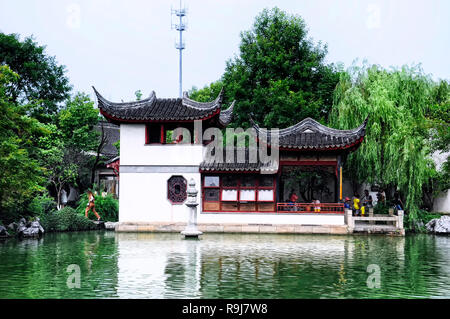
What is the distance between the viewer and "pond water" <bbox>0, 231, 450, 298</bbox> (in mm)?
9742

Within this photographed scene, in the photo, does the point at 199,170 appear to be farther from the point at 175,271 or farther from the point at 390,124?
the point at 175,271

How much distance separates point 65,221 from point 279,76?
1334 cm

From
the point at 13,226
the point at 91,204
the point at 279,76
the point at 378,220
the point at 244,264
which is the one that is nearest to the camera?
the point at 244,264

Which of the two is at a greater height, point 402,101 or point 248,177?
point 402,101

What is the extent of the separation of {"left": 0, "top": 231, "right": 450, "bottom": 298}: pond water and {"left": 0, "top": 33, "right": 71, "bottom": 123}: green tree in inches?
610

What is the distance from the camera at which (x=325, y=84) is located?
28.2m

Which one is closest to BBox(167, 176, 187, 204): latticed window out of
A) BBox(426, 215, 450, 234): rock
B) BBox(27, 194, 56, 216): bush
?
BBox(27, 194, 56, 216): bush

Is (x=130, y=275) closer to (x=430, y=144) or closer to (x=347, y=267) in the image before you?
(x=347, y=267)

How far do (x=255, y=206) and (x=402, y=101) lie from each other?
8069 millimetres

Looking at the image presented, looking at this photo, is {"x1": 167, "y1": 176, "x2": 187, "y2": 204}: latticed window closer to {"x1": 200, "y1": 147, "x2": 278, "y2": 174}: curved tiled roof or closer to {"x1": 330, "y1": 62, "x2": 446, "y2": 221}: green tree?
{"x1": 200, "y1": 147, "x2": 278, "y2": 174}: curved tiled roof

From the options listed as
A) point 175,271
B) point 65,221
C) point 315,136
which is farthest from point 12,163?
point 315,136

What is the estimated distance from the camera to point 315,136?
2153cm
